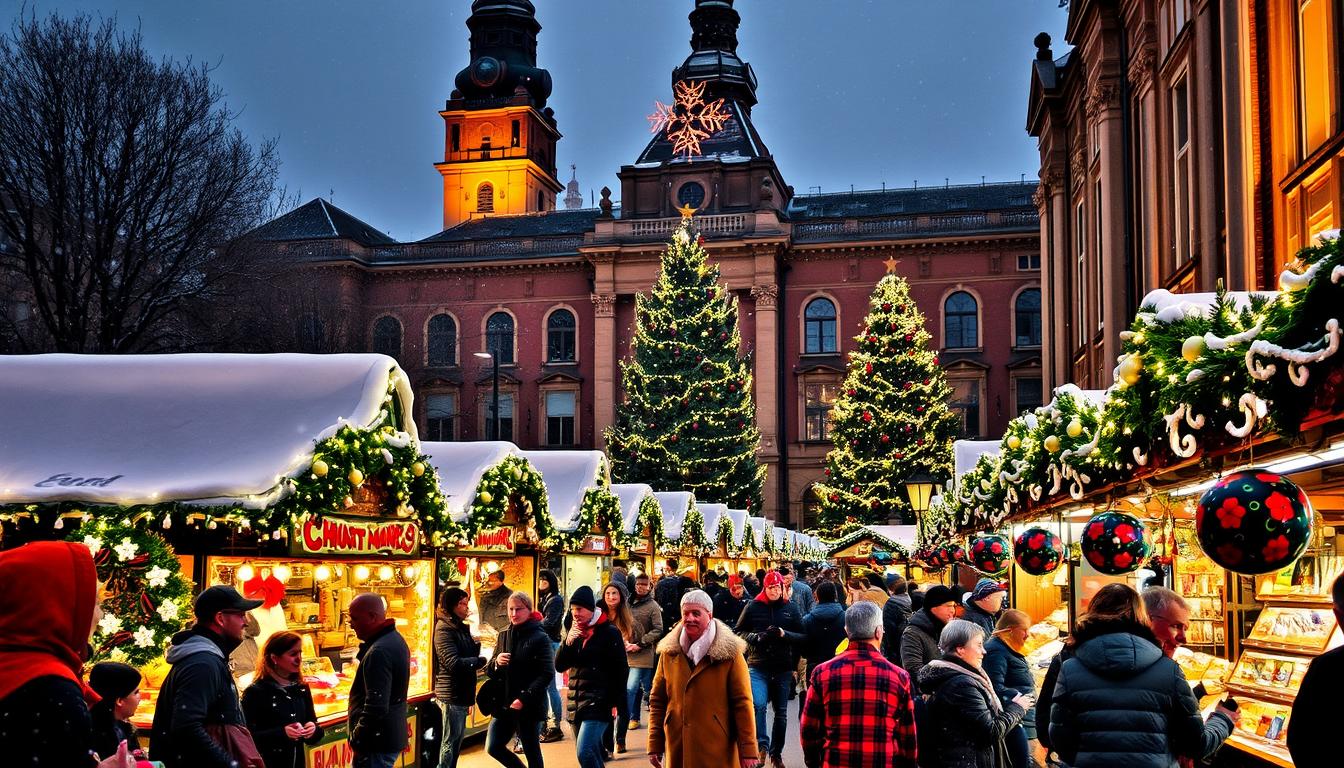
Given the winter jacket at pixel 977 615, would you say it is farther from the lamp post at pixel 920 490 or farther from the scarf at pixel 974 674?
the lamp post at pixel 920 490

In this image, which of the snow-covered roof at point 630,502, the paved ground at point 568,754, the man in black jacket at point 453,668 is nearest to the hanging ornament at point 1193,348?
the man in black jacket at point 453,668

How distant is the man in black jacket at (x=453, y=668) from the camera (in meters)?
11.3

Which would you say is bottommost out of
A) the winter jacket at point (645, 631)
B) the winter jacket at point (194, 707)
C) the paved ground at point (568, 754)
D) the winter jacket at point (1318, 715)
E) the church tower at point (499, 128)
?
the paved ground at point (568, 754)

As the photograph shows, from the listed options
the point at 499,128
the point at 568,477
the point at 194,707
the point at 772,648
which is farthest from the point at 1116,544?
the point at 499,128

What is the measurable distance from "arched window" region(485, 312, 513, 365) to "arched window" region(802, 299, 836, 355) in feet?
41.3

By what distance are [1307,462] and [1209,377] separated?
1222mm

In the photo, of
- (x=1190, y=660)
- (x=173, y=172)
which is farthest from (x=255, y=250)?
(x=1190, y=660)

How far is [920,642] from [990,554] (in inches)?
263

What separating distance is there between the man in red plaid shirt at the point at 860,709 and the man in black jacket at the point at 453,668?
15.4ft

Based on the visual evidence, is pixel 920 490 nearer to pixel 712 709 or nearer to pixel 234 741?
pixel 712 709

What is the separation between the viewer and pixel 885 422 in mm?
48812

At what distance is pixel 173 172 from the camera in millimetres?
24750

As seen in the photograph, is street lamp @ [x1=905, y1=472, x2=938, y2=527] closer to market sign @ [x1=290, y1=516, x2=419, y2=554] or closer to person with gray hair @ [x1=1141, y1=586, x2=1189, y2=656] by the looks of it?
market sign @ [x1=290, y1=516, x2=419, y2=554]

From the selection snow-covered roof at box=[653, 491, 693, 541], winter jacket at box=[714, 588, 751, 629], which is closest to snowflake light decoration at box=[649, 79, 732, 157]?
snow-covered roof at box=[653, 491, 693, 541]
